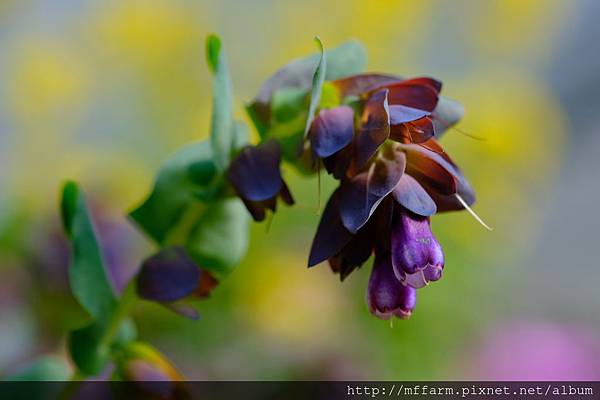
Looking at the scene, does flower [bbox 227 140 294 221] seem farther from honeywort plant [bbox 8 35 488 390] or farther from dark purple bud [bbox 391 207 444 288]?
dark purple bud [bbox 391 207 444 288]

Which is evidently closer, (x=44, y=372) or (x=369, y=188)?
(x=369, y=188)

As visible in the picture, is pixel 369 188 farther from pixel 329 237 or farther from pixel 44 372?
pixel 44 372

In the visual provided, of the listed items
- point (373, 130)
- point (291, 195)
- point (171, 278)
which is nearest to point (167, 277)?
point (171, 278)

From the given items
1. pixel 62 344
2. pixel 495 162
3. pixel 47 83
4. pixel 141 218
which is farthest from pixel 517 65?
pixel 141 218

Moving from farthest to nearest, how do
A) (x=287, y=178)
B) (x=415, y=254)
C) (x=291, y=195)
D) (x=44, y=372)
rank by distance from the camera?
1. (x=287, y=178)
2. (x=44, y=372)
3. (x=291, y=195)
4. (x=415, y=254)

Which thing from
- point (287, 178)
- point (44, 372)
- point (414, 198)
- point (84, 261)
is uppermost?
point (414, 198)

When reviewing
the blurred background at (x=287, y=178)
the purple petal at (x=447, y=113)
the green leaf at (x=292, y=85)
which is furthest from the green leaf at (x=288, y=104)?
the blurred background at (x=287, y=178)

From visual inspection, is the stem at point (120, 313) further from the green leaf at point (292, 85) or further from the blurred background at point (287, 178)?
the blurred background at point (287, 178)

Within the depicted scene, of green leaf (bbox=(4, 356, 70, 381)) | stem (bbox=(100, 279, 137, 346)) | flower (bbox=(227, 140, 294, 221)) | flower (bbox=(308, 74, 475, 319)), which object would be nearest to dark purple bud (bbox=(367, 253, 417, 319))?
flower (bbox=(308, 74, 475, 319))
